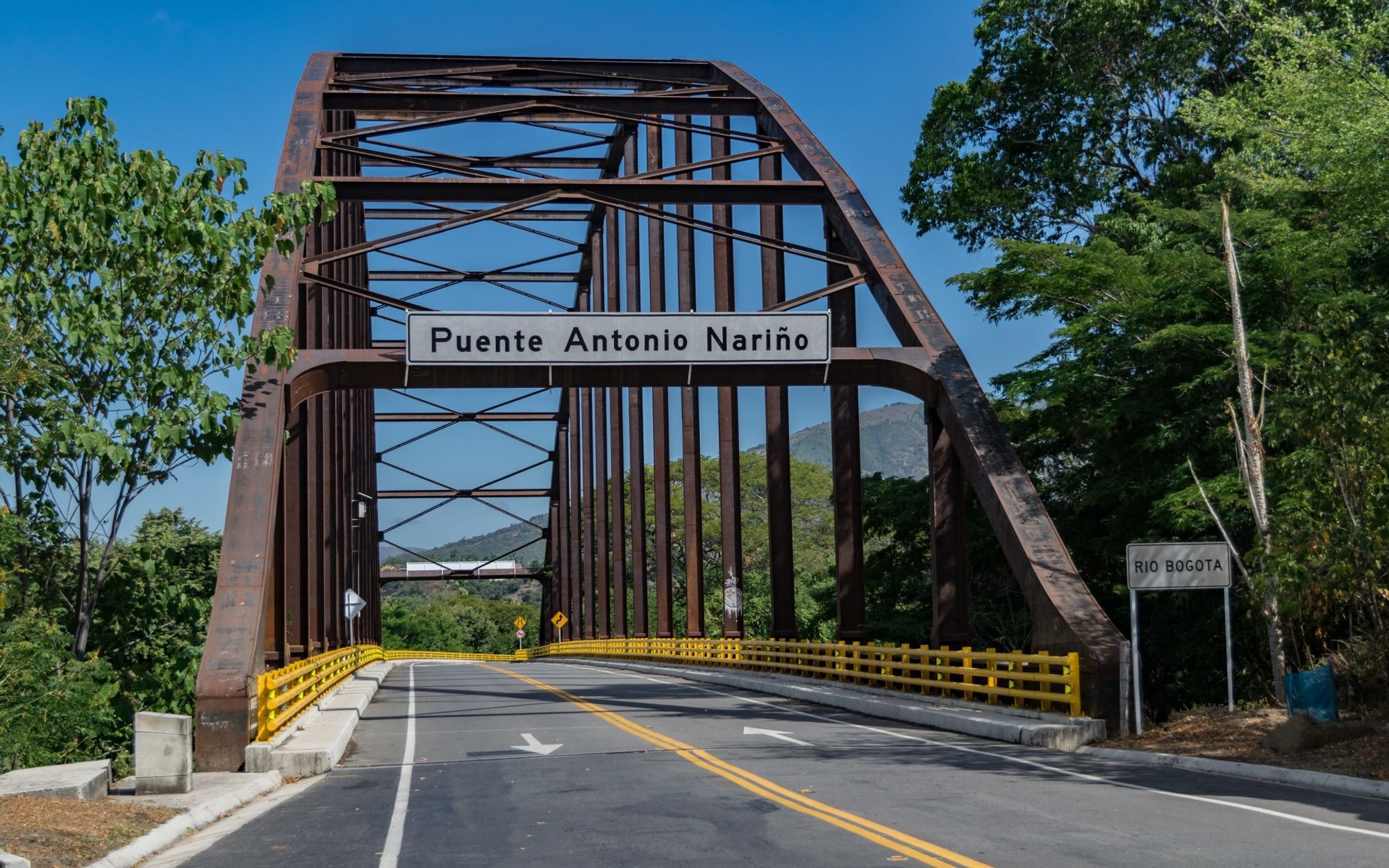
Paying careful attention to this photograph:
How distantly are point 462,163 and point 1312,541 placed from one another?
15.4 metres

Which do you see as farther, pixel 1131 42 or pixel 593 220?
pixel 593 220

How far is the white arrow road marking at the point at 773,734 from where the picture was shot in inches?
653

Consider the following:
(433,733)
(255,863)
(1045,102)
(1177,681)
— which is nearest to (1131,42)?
(1045,102)

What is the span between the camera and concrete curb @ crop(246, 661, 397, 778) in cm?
1466

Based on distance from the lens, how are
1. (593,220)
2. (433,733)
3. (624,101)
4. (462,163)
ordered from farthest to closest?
1. (593,220)
2. (624,101)
3. (462,163)
4. (433,733)

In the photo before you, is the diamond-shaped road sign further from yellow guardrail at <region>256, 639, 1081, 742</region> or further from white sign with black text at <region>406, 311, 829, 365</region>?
white sign with black text at <region>406, 311, 829, 365</region>

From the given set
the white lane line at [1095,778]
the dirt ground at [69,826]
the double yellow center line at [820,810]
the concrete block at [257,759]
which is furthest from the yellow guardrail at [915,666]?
the dirt ground at [69,826]

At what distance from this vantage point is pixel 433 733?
63.5ft

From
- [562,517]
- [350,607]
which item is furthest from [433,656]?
[350,607]

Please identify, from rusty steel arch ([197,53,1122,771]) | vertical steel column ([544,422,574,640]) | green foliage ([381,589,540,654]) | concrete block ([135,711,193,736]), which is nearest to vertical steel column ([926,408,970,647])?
rusty steel arch ([197,53,1122,771])

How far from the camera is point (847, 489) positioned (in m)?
25.4

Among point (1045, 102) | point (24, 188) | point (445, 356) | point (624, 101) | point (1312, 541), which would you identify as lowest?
point (1312, 541)

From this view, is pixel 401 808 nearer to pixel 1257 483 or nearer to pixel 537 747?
pixel 537 747

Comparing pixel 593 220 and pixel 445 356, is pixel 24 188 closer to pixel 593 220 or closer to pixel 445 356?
pixel 445 356
